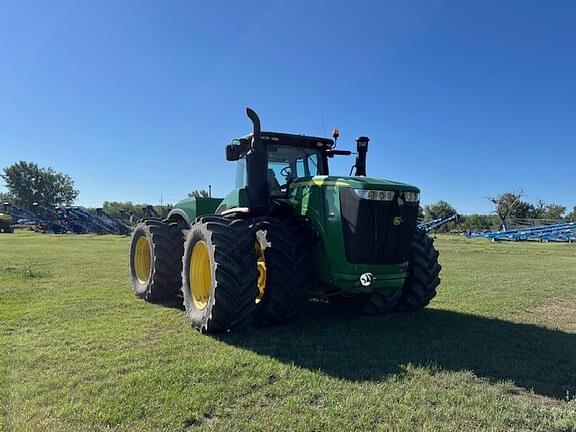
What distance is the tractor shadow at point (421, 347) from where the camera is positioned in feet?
13.9

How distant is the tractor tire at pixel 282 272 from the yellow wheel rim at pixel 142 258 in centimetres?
384

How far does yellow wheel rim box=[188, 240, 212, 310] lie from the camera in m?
6.00

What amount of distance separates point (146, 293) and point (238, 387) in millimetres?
4366

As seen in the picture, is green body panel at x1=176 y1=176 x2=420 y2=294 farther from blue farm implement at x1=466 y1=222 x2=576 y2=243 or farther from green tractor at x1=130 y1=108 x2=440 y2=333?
blue farm implement at x1=466 y1=222 x2=576 y2=243

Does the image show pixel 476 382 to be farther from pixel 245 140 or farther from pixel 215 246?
pixel 245 140

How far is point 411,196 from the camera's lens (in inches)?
217

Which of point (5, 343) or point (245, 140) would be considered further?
point (245, 140)

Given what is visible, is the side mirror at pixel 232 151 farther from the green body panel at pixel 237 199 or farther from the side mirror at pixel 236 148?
the green body panel at pixel 237 199

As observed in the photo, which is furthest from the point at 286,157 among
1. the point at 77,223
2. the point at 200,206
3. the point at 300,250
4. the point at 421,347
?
the point at 77,223

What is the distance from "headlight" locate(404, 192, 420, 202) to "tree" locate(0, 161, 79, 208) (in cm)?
8118

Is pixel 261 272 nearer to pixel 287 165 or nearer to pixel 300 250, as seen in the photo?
pixel 300 250

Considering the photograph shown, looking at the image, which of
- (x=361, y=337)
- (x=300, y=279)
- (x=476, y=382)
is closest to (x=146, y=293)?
(x=300, y=279)

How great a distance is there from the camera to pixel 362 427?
310cm

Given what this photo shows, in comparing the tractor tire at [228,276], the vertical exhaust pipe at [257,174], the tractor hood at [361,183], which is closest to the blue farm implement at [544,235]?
the tractor hood at [361,183]
